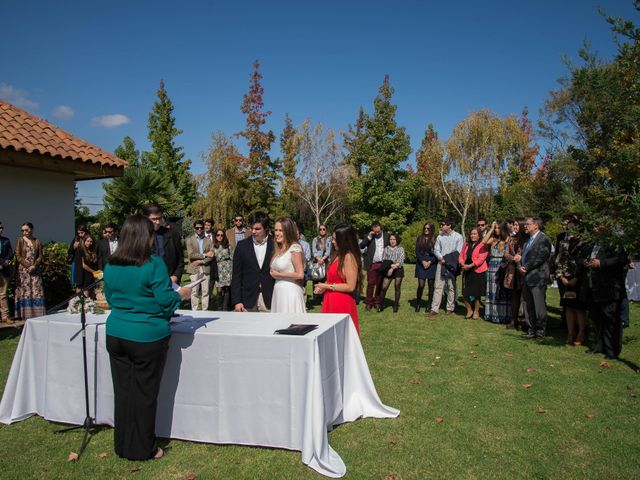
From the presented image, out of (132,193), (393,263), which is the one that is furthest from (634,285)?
(132,193)

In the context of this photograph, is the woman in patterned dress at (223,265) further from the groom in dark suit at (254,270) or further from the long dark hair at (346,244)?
the long dark hair at (346,244)

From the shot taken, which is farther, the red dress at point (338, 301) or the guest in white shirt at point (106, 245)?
the guest in white shirt at point (106, 245)

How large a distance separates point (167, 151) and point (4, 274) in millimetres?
33887

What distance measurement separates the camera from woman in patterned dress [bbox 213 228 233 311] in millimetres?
10008

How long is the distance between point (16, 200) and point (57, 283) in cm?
199

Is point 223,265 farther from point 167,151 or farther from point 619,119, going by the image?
point 167,151

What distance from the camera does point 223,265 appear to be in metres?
10.0

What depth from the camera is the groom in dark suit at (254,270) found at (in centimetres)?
604

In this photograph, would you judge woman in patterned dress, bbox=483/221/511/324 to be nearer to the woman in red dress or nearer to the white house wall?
the woman in red dress

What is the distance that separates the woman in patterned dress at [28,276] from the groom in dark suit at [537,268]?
29.8ft

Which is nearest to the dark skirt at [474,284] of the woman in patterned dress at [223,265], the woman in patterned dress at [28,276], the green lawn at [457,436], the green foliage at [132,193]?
the green lawn at [457,436]

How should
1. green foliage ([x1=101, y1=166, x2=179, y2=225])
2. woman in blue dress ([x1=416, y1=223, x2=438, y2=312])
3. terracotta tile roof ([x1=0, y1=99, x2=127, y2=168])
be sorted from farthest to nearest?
green foliage ([x1=101, y1=166, x2=179, y2=225]) < woman in blue dress ([x1=416, y1=223, x2=438, y2=312]) < terracotta tile roof ([x1=0, y1=99, x2=127, y2=168])

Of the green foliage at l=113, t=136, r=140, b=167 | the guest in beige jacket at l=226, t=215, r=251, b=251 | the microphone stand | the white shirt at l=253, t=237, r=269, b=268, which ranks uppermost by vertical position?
the green foliage at l=113, t=136, r=140, b=167

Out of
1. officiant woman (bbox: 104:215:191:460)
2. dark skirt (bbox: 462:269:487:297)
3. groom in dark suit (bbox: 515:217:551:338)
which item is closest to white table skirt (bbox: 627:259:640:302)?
dark skirt (bbox: 462:269:487:297)
